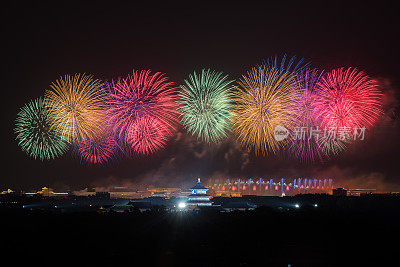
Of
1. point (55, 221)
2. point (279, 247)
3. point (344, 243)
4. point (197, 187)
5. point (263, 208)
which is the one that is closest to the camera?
point (279, 247)

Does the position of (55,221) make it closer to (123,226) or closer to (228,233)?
(123,226)

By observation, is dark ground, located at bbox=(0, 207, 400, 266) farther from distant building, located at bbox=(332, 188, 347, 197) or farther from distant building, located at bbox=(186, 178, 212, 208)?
distant building, located at bbox=(332, 188, 347, 197)

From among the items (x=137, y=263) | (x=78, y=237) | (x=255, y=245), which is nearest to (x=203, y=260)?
(x=137, y=263)

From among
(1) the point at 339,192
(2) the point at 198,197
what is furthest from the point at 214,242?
(1) the point at 339,192

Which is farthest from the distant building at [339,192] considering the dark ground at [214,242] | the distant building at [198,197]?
the dark ground at [214,242]

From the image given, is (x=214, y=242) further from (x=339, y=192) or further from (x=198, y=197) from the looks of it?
(x=339, y=192)

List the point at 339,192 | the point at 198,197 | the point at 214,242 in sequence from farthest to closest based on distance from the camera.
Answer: the point at 339,192 < the point at 198,197 < the point at 214,242

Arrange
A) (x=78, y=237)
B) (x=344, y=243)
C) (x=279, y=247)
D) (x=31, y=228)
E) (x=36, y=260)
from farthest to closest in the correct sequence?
(x=31, y=228) < (x=78, y=237) < (x=344, y=243) < (x=279, y=247) < (x=36, y=260)
